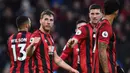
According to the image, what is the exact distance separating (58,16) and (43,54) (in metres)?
6.77

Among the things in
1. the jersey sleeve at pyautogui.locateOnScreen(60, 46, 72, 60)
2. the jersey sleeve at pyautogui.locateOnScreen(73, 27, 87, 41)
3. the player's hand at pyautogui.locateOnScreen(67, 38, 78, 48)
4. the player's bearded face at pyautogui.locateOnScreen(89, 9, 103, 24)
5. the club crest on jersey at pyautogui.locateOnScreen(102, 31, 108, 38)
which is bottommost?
the jersey sleeve at pyautogui.locateOnScreen(60, 46, 72, 60)

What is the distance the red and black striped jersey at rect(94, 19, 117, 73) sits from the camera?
7.04 metres

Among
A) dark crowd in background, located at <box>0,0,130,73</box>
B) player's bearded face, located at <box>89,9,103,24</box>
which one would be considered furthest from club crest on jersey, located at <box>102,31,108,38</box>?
A: dark crowd in background, located at <box>0,0,130,73</box>

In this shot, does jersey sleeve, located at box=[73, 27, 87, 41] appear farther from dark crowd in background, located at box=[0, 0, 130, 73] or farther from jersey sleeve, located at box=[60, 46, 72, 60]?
dark crowd in background, located at box=[0, 0, 130, 73]

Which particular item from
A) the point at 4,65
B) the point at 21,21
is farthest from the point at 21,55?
the point at 4,65

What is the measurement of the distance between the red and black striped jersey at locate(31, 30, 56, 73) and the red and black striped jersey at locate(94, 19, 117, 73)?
1287mm

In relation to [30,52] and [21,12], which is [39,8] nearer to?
[21,12]

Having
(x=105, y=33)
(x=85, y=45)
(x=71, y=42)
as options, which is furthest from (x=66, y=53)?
(x=105, y=33)

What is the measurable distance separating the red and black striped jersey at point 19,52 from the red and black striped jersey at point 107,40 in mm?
1789

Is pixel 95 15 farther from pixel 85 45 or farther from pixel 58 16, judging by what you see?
pixel 58 16

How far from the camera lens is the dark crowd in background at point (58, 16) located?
14305mm

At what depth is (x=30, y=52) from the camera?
318 inches

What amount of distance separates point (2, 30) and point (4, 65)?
1733 mm

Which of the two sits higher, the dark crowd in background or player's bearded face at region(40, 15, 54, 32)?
player's bearded face at region(40, 15, 54, 32)
